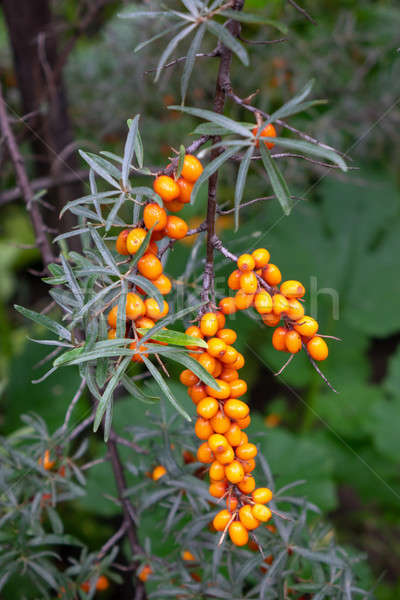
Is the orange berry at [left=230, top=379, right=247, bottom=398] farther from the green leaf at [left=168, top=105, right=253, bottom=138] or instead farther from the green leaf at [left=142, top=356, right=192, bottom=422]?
the green leaf at [left=168, top=105, right=253, bottom=138]

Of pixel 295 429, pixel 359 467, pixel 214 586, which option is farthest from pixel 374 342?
pixel 214 586

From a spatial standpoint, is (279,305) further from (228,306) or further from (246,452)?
(246,452)

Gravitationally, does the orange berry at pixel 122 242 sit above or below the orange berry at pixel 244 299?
above

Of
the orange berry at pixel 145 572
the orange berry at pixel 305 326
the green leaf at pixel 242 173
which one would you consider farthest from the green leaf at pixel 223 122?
the orange berry at pixel 145 572

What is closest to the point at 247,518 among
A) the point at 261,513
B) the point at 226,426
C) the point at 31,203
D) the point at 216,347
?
the point at 261,513

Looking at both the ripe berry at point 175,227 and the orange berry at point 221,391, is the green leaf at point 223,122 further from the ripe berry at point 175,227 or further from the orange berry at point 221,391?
the orange berry at point 221,391

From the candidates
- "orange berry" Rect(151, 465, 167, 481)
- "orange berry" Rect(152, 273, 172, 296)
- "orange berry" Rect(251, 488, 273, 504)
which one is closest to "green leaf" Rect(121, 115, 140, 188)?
→ "orange berry" Rect(152, 273, 172, 296)
